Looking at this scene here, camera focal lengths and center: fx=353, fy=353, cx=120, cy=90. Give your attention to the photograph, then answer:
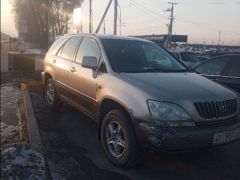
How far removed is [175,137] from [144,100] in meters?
0.55

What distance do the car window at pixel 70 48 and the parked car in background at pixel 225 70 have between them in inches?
104

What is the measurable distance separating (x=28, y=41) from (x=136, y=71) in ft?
175

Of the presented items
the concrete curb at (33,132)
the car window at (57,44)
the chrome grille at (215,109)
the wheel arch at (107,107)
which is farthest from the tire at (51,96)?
the chrome grille at (215,109)

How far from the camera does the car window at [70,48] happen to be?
6.32 m

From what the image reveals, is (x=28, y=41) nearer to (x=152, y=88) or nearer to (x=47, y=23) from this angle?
(x=47, y=23)

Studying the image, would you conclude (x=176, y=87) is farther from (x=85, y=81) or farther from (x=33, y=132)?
(x=33, y=132)

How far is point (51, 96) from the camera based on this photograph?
7.28 m

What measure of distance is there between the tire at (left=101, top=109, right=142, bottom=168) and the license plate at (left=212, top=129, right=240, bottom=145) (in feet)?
3.02

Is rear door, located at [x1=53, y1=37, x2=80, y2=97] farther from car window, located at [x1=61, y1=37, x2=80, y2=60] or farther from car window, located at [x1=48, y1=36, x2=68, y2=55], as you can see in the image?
car window, located at [x1=48, y1=36, x2=68, y2=55]

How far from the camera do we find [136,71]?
4934mm

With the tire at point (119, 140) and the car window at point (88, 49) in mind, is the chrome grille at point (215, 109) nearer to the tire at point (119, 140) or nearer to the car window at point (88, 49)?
the tire at point (119, 140)

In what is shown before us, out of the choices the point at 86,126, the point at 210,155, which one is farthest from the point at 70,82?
the point at 210,155

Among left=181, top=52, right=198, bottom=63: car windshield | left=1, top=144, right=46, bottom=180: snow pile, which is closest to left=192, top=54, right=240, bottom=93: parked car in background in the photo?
left=1, top=144, right=46, bottom=180: snow pile

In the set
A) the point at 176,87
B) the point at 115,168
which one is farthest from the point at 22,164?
the point at 176,87
